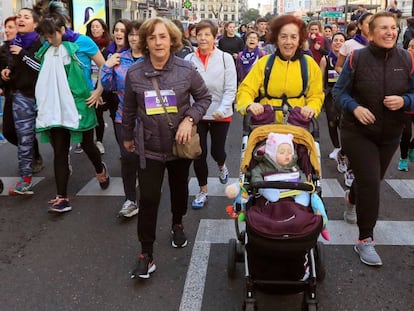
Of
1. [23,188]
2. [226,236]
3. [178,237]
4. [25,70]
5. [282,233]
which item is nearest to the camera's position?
[282,233]

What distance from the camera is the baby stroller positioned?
295 centimetres

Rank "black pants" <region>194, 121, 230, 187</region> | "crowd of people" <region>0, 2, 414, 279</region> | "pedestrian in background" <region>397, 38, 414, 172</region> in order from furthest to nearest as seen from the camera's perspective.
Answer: "pedestrian in background" <region>397, 38, 414, 172</region>, "black pants" <region>194, 121, 230, 187</region>, "crowd of people" <region>0, 2, 414, 279</region>

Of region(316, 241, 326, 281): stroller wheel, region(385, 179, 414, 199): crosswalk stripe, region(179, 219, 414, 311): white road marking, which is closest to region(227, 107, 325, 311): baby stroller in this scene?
region(316, 241, 326, 281): stroller wheel

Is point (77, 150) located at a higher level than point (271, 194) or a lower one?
lower

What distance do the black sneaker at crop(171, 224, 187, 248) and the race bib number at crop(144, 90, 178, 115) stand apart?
126 centimetres

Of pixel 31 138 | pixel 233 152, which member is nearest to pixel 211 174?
pixel 233 152

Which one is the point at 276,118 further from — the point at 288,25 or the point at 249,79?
the point at 288,25

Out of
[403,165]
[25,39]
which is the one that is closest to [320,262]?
[403,165]

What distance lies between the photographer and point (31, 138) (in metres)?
5.79

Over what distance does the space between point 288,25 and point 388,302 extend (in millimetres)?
2202

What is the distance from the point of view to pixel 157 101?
3641 millimetres

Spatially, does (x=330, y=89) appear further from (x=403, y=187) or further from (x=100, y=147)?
(x=100, y=147)

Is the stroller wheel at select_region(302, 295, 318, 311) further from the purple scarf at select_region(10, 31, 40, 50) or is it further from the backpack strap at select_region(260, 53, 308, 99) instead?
the purple scarf at select_region(10, 31, 40, 50)

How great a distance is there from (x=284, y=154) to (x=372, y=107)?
1144mm
